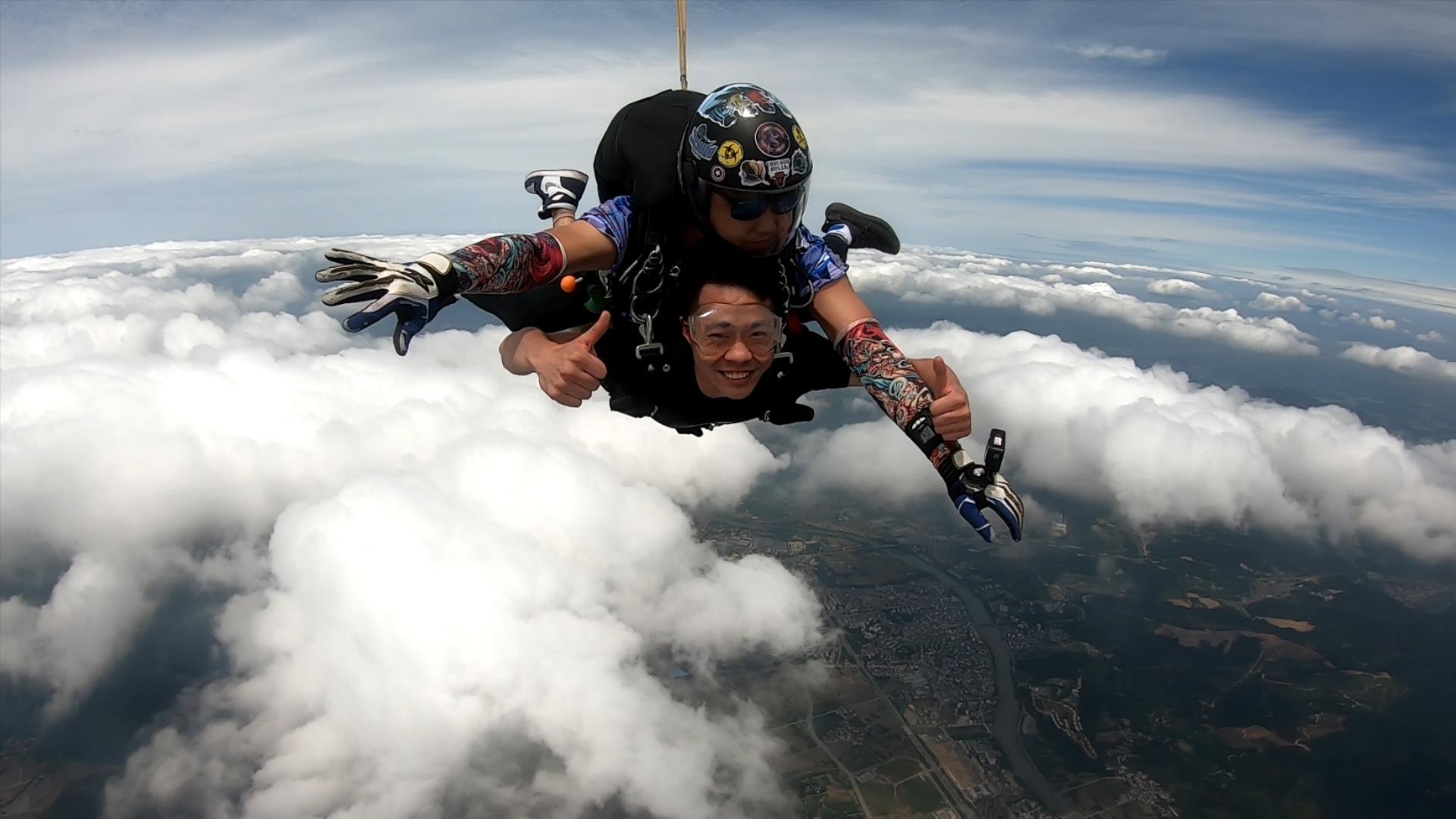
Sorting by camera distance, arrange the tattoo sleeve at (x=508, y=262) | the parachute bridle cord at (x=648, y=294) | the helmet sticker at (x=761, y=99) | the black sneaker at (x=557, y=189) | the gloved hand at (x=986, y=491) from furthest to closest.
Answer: the black sneaker at (x=557, y=189), the parachute bridle cord at (x=648, y=294), the helmet sticker at (x=761, y=99), the gloved hand at (x=986, y=491), the tattoo sleeve at (x=508, y=262)

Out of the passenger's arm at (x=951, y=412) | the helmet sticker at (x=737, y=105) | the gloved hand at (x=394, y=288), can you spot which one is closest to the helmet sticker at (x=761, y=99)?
the helmet sticker at (x=737, y=105)

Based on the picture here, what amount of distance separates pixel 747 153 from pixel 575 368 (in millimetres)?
1134

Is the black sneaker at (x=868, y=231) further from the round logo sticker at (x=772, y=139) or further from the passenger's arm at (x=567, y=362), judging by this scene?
the passenger's arm at (x=567, y=362)

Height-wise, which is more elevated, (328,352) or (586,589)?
(328,352)

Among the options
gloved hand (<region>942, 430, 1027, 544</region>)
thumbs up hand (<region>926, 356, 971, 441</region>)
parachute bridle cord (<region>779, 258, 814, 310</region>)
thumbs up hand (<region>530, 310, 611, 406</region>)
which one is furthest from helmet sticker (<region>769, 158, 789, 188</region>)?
gloved hand (<region>942, 430, 1027, 544</region>)

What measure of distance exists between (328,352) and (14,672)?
7518cm

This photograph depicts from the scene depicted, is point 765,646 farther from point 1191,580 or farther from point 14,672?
point 14,672

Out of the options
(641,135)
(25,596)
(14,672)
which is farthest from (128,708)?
(641,135)

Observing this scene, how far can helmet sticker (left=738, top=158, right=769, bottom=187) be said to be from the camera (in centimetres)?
260

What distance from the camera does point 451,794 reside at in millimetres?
64438

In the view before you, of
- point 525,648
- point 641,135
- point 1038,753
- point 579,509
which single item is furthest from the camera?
point 579,509

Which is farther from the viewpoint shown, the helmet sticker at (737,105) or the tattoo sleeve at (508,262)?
the helmet sticker at (737,105)

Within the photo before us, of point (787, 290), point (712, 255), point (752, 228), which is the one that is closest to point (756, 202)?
point (752, 228)

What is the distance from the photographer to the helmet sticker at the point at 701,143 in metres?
2.67
